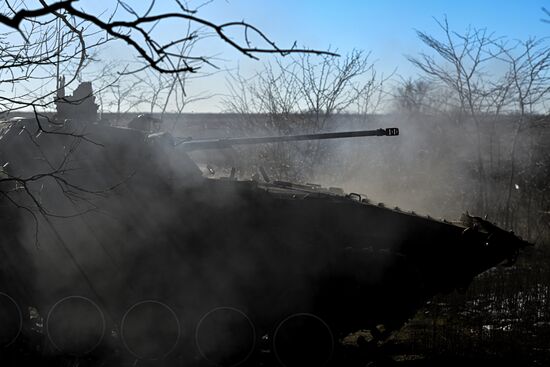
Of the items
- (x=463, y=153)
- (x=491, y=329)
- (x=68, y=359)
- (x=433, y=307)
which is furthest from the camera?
(x=463, y=153)

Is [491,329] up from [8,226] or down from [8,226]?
down

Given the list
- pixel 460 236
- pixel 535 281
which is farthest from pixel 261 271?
pixel 535 281

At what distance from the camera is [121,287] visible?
7.40 meters

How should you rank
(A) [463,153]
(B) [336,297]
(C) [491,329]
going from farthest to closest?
(A) [463,153]
(C) [491,329]
(B) [336,297]

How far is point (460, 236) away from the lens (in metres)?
7.10

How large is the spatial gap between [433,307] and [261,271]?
3801 millimetres

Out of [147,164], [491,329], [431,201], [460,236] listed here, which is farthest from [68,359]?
[431,201]

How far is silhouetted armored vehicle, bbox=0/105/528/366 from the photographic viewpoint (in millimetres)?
6918

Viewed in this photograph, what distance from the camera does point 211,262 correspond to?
7.33 m

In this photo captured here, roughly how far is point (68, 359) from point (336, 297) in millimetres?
2827

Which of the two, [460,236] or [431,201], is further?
[431,201]

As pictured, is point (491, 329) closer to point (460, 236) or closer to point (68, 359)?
point (460, 236)

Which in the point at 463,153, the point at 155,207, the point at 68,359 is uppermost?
the point at 463,153

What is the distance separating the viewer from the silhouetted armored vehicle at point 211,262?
6.92 meters
